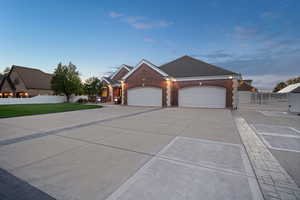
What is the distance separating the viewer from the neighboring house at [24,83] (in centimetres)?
2470

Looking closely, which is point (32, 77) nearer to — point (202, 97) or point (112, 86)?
point (112, 86)

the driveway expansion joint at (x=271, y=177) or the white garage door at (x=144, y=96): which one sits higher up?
the white garage door at (x=144, y=96)

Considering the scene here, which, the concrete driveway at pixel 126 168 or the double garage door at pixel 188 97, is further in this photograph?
the double garage door at pixel 188 97

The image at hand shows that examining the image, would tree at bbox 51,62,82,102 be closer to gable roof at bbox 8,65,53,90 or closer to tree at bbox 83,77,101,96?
tree at bbox 83,77,101,96

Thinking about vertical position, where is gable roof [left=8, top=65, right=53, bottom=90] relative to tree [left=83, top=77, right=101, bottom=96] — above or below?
above

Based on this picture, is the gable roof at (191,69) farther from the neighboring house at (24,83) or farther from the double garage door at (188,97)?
the neighboring house at (24,83)

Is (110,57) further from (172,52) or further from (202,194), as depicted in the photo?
(202,194)

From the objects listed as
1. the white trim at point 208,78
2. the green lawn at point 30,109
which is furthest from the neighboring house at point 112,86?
the white trim at point 208,78

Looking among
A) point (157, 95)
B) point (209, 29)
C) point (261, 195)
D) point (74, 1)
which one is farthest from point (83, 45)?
point (261, 195)

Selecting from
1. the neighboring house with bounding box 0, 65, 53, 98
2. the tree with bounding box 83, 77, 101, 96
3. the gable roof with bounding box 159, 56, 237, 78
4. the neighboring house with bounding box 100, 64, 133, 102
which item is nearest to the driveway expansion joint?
the gable roof with bounding box 159, 56, 237, 78

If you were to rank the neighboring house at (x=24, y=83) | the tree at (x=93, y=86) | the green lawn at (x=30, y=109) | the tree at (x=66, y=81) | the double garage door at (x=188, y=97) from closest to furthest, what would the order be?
1. the green lawn at (x=30, y=109)
2. the double garage door at (x=188, y=97)
3. the tree at (x=66, y=81)
4. the tree at (x=93, y=86)
5. the neighboring house at (x=24, y=83)

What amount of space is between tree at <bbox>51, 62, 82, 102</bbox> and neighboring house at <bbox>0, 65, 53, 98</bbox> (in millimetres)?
7630

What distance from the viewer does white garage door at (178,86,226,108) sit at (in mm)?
13641

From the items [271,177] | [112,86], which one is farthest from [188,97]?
[112,86]
